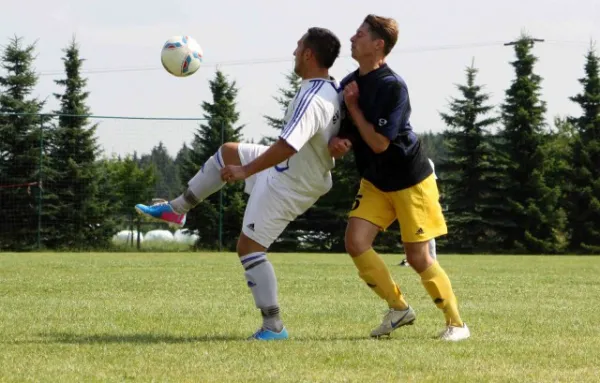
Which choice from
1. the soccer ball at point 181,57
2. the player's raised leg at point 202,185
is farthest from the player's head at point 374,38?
the soccer ball at point 181,57

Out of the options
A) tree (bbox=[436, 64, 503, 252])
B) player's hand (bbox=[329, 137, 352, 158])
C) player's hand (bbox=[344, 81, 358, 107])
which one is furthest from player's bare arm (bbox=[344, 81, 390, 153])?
tree (bbox=[436, 64, 503, 252])

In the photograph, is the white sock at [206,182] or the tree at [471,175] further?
the tree at [471,175]

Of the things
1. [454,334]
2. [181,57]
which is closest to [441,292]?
[454,334]

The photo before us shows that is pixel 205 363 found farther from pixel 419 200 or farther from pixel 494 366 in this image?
pixel 419 200

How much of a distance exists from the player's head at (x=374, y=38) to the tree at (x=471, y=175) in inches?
1436

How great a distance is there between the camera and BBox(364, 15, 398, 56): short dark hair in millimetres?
6590

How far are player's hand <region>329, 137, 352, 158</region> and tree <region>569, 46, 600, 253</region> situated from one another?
3903cm

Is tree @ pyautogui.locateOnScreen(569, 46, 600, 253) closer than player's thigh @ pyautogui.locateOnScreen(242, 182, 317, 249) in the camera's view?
No

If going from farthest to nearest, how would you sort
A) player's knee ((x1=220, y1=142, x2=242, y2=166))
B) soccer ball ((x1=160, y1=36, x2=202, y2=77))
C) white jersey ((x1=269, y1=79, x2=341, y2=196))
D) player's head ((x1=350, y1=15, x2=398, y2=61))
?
soccer ball ((x1=160, y1=36, x2=202, y2=77)) → player's knee ((x1=220, y1=142, x2=242, y2=166)) → player's head ((x1=350, y1=15, x2=398, y2=61)) → white jersey ((x1=269, y1=79, x2=341, y2=196))

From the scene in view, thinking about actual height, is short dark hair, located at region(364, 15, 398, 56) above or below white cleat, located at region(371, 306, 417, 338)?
above

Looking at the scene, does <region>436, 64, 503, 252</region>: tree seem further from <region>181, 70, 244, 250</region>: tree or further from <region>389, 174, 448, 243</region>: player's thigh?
<region>389, 174, 448, 243</region>: player's thigh

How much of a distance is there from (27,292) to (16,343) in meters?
5.04

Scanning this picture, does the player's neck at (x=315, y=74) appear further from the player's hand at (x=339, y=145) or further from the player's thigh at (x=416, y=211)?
the player's thigh at (x=416, y=211)

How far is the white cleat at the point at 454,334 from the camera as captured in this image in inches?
265
